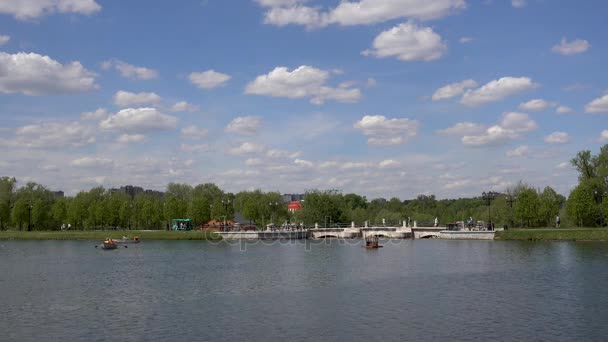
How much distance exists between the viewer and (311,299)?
5138 cm

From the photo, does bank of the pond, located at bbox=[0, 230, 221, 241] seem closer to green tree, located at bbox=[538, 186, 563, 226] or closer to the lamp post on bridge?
Answer: green tree, located at bbox=[538, 186, 563, 226]

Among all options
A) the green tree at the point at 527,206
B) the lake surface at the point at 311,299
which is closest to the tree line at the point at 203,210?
the green tree at the point at 527,206

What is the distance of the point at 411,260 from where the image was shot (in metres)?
88.1

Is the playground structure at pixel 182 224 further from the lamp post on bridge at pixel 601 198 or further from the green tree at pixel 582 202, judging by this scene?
the lamp post on bridge at pixel 601 198

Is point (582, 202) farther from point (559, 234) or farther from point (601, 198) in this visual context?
point (559, 234)

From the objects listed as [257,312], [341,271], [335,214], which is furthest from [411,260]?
[335,214]

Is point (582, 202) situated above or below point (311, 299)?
above

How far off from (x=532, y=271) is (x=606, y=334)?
3327 cm

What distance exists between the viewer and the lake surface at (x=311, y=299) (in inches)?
1531

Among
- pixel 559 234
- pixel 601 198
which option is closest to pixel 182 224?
pixel 559 234

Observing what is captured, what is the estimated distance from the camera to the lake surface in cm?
3888

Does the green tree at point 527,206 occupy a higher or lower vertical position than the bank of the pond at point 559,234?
higher

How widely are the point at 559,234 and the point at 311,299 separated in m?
88.4

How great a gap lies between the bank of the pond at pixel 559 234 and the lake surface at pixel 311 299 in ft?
101
